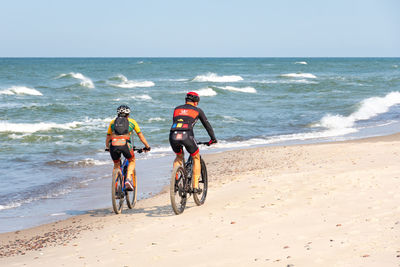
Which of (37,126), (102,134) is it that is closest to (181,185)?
(102,134)

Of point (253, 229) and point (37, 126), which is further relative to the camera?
point (37, 126)

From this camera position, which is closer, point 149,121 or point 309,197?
point 309,197

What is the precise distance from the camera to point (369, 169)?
342 inches

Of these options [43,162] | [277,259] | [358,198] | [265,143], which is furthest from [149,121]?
[277,259]

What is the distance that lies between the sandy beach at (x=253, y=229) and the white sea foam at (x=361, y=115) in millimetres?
12614

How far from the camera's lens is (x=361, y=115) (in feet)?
82.8

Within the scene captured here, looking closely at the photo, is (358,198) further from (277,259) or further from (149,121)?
(149,121)

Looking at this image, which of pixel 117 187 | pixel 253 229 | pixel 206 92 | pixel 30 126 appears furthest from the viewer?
pixel 206 92

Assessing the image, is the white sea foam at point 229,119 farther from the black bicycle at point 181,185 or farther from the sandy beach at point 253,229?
the black bicycle at point 181,185

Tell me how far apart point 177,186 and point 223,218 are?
3.21 feet

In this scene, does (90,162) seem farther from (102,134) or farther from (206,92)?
(206,92)

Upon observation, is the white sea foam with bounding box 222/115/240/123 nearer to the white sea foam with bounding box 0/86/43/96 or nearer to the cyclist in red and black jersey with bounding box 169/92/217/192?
the cyclist in red and black jersey with bounding box 169/92/217/192

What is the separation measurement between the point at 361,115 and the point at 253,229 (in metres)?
20.4

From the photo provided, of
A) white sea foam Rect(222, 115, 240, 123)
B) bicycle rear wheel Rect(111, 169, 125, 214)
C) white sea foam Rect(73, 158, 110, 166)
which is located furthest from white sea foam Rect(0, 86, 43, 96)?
bicycle rear wheel Rect(111, 169, 125, 214)
